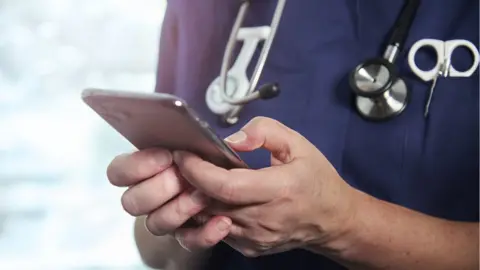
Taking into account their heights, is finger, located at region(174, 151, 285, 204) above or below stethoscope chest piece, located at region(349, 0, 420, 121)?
below

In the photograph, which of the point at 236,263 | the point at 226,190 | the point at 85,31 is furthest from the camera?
the point at 85,31

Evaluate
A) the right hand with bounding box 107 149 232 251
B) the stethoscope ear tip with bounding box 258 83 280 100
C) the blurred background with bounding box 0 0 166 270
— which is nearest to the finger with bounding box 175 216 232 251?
the right hand with bounding box 107 149 232 251

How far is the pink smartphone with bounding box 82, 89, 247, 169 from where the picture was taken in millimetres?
413

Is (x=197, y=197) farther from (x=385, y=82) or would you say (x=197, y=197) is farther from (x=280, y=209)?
(x=385, y=82)

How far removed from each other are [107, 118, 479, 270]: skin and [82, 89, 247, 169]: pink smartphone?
0.04 feet

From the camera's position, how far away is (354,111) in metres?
0.66

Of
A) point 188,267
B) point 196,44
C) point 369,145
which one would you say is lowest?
point 188,267

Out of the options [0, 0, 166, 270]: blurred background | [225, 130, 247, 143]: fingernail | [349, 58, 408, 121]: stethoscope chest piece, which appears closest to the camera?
[225, 130, 247, 143]: fingernail

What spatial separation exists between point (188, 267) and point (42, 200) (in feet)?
1.87

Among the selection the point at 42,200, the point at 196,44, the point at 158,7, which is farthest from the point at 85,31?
the point at 196,44

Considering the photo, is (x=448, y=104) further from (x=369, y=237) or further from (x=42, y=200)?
(x=42, y=200)

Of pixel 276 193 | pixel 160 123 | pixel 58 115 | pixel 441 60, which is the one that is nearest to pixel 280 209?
pixel 276 193

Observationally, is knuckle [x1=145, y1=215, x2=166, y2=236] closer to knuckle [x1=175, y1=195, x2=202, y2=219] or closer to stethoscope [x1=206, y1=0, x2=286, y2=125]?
knuckle [x1=175, y1=195, x2=202, y2=219]

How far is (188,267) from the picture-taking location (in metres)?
0.72
